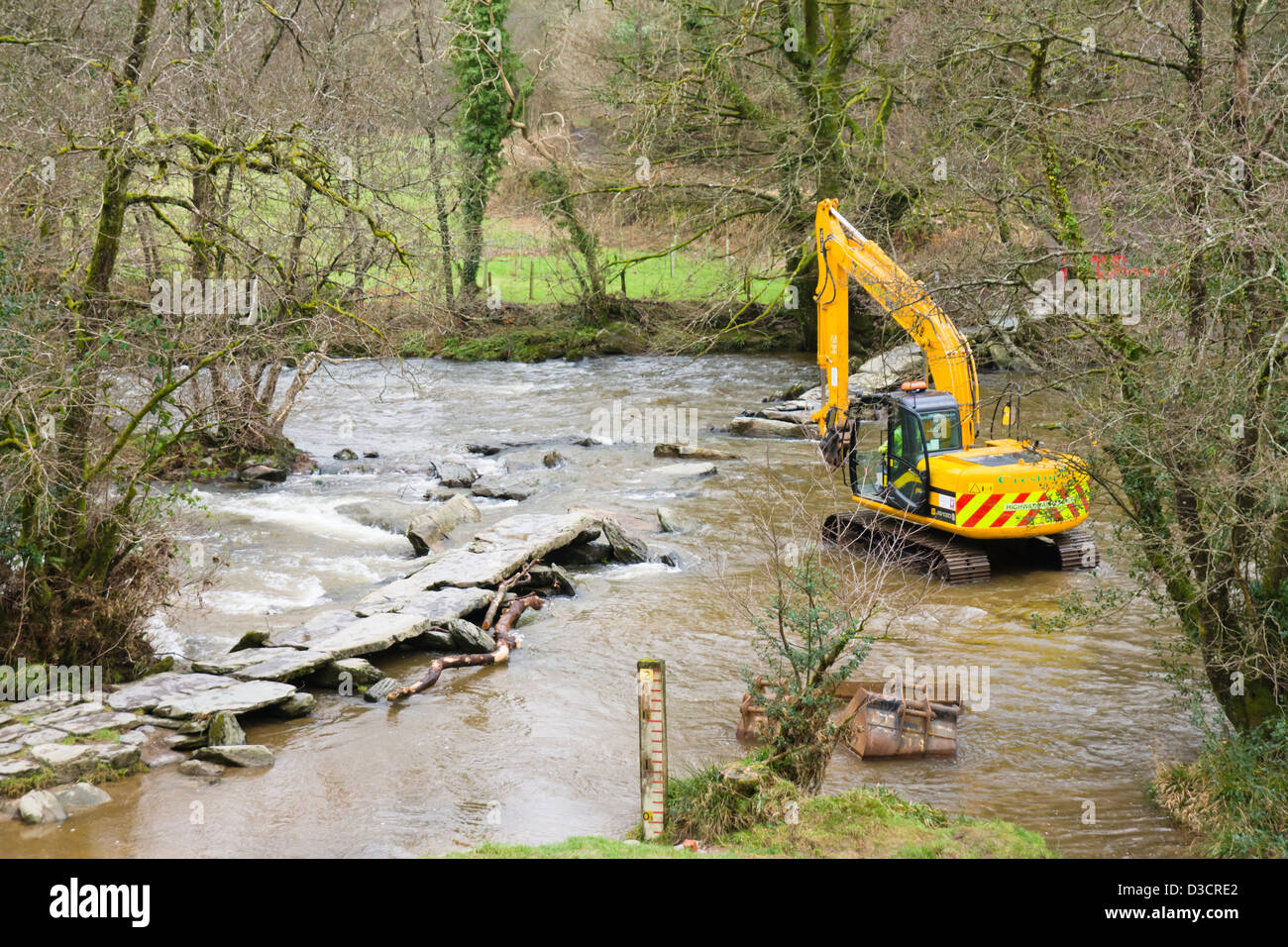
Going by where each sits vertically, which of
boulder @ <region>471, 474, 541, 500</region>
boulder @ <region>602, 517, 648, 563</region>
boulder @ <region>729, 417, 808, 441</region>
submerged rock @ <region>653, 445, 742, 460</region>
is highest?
boulder @ <region>729, 417, 808, 441</region>

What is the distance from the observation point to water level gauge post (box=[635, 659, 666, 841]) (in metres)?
6.79

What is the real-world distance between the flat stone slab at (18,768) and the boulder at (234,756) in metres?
1.17

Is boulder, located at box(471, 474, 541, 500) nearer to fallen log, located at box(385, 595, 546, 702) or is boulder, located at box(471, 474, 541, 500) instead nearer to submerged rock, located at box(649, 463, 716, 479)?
submerged rock, located at box(649, 463, 716, 479)

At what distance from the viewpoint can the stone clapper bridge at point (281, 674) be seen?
8141 mm

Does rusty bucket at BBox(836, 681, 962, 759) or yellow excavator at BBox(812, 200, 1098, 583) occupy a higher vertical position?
yellow excavator at BBox(812, 200, 1098, 583)

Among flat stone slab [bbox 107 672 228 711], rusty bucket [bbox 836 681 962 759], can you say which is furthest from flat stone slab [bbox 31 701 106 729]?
rusty bucket [bbox 836 681 962 759]

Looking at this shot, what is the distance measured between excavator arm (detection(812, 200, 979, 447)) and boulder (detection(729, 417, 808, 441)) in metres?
6.15

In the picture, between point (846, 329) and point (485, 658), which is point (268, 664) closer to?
point (485, 658)

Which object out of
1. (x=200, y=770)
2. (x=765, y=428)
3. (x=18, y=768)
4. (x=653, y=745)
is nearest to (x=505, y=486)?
(x=765, y=428)

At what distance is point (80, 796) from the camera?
766cm

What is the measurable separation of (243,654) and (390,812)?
354 cm

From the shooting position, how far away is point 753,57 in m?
25.8

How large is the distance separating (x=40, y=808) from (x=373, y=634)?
4075mm
